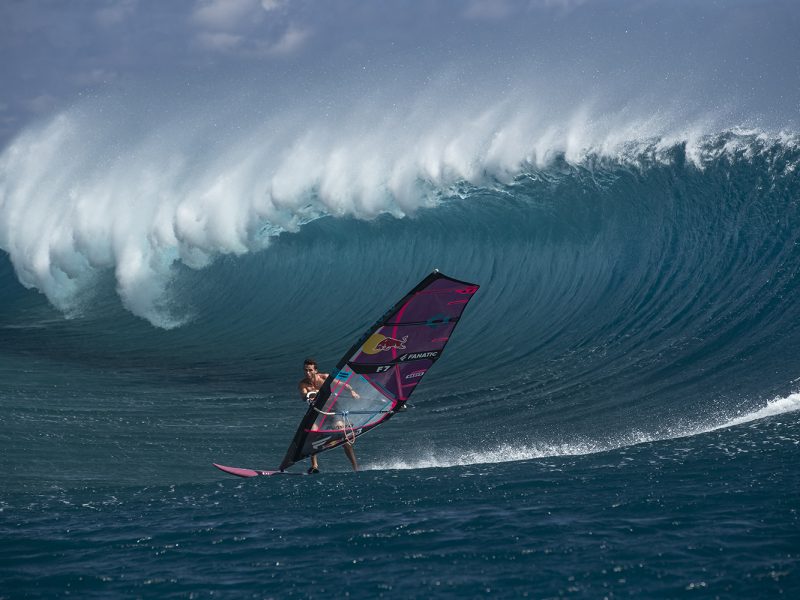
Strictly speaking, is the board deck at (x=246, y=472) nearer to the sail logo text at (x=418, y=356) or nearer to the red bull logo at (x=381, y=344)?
the red bull logo at (x=381, y=344)

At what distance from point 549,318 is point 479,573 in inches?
312

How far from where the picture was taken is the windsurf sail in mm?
7371

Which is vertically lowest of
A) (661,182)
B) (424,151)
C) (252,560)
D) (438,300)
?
(252,560)

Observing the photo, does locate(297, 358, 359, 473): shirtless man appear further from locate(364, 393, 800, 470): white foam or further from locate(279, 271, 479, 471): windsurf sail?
locate(364, 393, 800, 470): white foam

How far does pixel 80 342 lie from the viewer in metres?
14.3

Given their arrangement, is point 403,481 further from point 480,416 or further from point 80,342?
point 80,342

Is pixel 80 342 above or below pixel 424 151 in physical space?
below

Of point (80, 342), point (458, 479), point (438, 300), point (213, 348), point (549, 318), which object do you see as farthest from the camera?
point (80, 342)

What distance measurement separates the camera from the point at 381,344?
7539 millimetres

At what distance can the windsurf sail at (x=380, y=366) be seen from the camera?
7.37 metres

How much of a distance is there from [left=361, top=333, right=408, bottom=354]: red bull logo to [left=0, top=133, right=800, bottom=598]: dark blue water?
3.44ft

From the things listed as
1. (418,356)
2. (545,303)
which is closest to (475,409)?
(418,356)

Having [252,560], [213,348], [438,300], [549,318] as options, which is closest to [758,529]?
[252,560]

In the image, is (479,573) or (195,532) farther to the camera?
(195,532)
